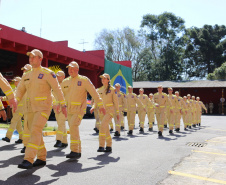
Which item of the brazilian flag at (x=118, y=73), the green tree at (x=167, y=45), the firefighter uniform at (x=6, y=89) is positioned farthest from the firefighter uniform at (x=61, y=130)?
the green tree at (x=167, y=45)

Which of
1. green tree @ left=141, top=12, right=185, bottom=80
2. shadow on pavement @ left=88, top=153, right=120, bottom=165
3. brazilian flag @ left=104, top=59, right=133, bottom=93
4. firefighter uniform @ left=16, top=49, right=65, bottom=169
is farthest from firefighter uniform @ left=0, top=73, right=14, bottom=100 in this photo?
green tree @ left=141, top=12, right=185, bottom=80

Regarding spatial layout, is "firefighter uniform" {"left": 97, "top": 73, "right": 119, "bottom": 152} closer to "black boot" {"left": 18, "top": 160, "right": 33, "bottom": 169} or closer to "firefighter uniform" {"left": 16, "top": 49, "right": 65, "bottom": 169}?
"firefighter uniform" {"left": 16, "top": 49, "right": 65, "bottom": 169}

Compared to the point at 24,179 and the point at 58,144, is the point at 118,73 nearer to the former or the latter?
the point at 58,144

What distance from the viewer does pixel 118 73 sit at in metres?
28.8

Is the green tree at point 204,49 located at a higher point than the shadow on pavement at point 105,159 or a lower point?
higher

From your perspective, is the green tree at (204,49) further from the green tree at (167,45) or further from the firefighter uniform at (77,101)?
the firefighter uniform at (77,101)

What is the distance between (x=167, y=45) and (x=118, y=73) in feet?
115

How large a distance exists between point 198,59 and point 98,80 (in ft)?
121

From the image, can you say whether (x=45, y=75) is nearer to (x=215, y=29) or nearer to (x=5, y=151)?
(x=5, y=151)

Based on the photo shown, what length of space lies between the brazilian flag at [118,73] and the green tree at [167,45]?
3002 cm

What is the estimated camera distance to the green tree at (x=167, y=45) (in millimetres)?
59969

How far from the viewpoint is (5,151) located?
24.5 feet

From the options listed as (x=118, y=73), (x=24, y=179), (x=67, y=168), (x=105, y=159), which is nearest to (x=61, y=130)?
(x=105, y=159)

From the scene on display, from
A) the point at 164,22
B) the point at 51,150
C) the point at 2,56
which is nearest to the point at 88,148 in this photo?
the point at 51,150
